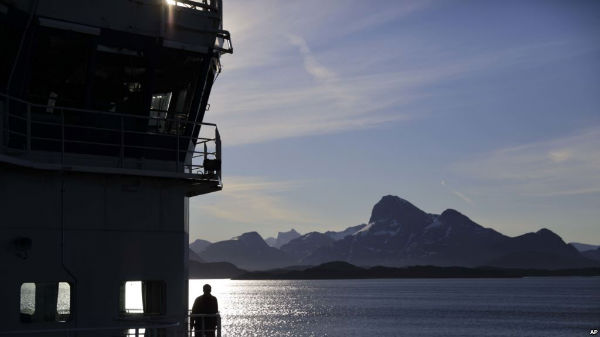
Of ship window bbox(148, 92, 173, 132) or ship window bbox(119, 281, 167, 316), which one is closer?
ship window bbox(119, 281, 167, 316)

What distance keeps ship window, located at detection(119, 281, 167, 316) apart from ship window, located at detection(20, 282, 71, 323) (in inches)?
76.9

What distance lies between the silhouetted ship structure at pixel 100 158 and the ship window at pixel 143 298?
1.7 inches

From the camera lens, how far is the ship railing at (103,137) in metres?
17.5

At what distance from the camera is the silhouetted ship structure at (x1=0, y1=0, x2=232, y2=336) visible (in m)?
16.9

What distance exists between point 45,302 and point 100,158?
3.72 m

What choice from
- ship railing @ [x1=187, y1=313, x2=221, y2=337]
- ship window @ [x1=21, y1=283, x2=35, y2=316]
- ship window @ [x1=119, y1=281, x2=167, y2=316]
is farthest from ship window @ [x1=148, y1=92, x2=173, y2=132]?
ship window @ [x1=21, y1=283, x2=35, y2=316]

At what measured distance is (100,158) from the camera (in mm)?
18578

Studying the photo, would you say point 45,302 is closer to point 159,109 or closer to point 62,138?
point 62,138

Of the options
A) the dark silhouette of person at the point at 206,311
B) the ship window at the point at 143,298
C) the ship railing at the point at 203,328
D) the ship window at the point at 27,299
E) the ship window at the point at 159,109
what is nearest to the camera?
the ship window at the point at 27,299

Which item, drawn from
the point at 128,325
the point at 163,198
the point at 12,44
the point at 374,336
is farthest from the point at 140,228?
the point at 374,336

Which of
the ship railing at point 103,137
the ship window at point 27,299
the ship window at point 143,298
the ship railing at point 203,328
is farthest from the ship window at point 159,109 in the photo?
the ship window at point 27,299

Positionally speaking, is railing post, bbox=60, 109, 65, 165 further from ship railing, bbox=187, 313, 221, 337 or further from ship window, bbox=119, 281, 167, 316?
ship railing, bbox=187, 313, 221, 337

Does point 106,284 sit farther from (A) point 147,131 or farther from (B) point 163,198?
(A) point 147,131

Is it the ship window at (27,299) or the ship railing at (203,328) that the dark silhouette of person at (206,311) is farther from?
the ship window at (27,299)
